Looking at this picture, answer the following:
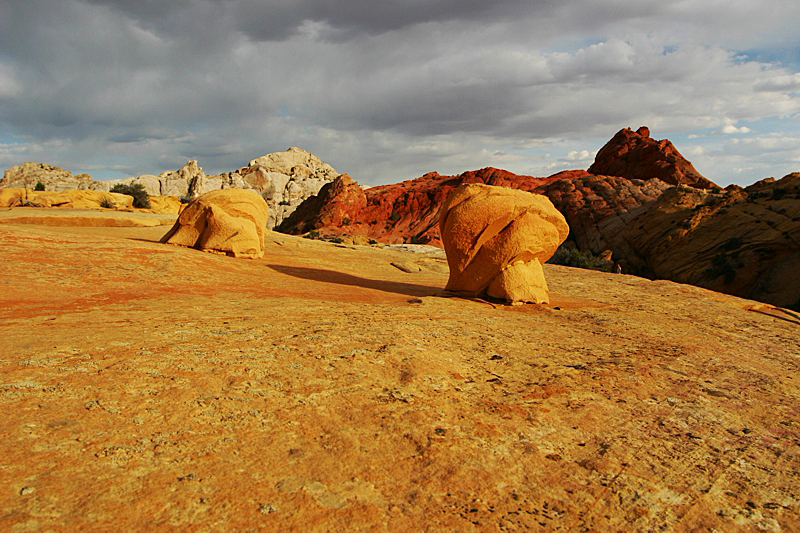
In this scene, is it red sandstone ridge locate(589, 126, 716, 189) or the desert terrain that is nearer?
the desert terrain

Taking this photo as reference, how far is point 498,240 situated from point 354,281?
4248 mm

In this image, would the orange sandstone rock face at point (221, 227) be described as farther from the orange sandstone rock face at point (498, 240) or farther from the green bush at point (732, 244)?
the green bush at point (732, 244)

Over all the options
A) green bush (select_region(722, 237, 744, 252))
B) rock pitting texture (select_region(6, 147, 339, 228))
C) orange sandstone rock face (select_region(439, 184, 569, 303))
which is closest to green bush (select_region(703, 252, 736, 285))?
green bush (select_region(722, 237, 744, 252))

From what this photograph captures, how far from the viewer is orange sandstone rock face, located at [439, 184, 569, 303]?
9.40 metres

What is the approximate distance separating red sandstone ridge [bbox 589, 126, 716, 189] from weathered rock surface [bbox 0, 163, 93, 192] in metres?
54.3

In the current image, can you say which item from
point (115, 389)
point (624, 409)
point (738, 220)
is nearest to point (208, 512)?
point (115, 389)

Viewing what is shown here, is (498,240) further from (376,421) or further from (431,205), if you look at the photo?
(431,205)

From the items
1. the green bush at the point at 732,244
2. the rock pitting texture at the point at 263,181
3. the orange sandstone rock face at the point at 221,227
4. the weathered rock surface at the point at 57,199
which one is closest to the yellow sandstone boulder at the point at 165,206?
the weathered rock surface at the point at 57,199

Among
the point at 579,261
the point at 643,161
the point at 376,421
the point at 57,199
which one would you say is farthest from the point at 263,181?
the point at 376,421

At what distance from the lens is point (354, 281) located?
12.2m

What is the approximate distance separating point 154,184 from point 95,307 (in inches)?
2590

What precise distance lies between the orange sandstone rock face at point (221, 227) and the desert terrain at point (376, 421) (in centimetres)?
536

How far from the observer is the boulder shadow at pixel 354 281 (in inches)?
442

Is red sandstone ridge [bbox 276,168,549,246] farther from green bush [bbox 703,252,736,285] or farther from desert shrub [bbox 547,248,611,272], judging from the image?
green bush [bbox 703,252,736,285]
